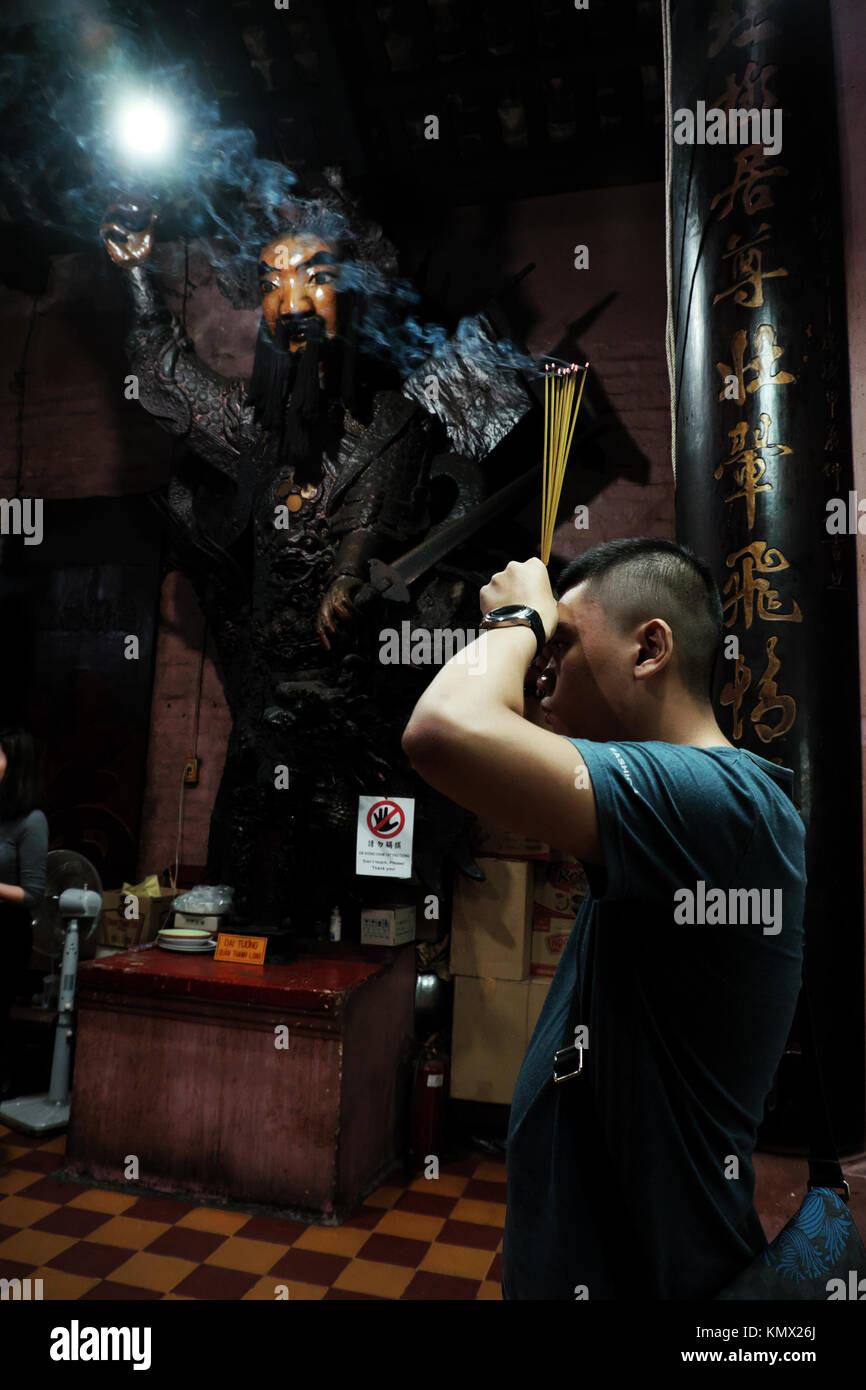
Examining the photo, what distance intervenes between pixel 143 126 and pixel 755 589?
5076 millimetres

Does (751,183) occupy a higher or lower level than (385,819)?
higher

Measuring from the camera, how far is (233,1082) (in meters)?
3.86

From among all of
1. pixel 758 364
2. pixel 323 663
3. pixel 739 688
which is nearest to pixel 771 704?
pixel 739 688

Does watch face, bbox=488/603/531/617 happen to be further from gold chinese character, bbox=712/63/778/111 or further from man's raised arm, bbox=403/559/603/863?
gold chinese character, bbox=712/63/778/111

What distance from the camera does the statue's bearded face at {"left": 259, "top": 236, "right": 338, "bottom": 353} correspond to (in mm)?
4672

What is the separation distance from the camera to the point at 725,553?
2318 mm

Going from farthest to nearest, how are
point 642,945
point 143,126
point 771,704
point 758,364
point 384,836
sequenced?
point 143,126 → point 384,836 → point 758,364 → point 771,704 → point 642,945

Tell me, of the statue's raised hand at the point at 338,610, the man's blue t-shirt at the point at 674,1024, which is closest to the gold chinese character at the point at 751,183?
the man's blue t-shirt at the point at 674,1024

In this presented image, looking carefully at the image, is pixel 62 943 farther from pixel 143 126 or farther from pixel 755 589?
pixel 143 126

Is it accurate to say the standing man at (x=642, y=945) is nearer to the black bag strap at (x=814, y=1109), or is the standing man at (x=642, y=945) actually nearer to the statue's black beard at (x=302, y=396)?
the black bag strap at (x=814, y=1109)

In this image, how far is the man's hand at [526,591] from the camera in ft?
4.00

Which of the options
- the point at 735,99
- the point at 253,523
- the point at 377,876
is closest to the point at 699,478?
the point at 735,99

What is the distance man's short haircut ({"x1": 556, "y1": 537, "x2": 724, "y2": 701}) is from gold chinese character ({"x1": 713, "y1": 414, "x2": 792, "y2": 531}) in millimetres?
1138
